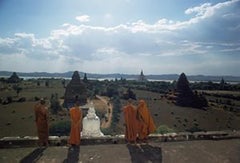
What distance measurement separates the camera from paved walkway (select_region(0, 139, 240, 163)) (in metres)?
6.97

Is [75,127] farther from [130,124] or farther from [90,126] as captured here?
[130,124]

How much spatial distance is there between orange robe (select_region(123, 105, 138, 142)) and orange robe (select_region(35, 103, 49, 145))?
2.58 m

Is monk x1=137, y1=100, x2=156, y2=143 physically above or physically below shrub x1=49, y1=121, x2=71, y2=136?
above

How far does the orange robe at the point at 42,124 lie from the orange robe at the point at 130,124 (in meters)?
2.58

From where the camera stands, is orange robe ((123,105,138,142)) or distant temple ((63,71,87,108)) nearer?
orange robe ((123,105,138,142))

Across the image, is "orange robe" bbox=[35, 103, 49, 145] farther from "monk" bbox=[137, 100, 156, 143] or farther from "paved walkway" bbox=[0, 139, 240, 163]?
"monk" bbox=[137, 100, 156, 143]

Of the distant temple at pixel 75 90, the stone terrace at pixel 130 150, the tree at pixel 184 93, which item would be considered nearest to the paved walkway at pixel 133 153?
the stone terrace at pixel 130 150

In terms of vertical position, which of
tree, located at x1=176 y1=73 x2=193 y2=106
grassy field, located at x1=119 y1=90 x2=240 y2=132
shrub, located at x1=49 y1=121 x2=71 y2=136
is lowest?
grassy field, located at x1=119 y1=90 x2=240 y2=132

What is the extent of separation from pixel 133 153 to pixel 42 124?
2.99m

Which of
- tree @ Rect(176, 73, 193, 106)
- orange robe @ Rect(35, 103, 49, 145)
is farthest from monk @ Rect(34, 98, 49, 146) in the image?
tree @ Rect(176, 73, 193, 106)

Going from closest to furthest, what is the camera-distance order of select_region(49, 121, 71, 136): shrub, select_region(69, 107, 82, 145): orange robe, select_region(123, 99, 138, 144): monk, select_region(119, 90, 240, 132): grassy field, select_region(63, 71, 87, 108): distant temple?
select_region(69, 107, 82, 145): orange robe < select_region(123, 99, 138, 144): monk < select_region(49, 121, 71, 136): shrub < select_region(119, 90, 240, 132): grassy field < select_region(63, 71, 87, 108): distant temple

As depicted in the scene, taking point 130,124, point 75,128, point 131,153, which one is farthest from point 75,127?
point 131,153

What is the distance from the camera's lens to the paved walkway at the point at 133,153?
6973mm

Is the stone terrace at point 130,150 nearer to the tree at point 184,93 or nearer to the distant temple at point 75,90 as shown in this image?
the distant temple at point 75,90
